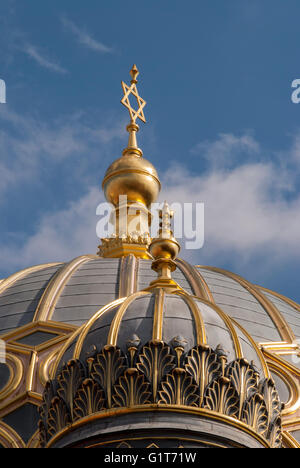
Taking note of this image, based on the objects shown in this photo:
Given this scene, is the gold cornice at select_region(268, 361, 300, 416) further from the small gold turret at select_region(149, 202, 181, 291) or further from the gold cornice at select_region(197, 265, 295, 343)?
the small gold turret at select_region(149, 202, 181, 291)

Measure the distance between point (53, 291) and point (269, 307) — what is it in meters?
4.75

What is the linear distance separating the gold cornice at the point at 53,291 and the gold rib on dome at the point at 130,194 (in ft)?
11.7

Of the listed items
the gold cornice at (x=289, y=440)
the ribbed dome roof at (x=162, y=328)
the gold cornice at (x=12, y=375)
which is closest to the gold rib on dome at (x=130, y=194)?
the gold cornice at (x=12, y=375)

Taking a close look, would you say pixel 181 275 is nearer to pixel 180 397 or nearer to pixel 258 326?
pixel 258 326

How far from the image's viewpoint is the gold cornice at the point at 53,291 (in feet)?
86.0

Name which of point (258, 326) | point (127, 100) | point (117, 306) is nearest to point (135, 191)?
point (127, 100)

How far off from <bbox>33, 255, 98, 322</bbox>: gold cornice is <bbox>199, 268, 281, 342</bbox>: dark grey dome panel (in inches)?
119

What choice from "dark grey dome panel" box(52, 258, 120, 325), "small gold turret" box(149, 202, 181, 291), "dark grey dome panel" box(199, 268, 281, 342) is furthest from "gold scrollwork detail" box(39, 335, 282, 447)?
"dark grey dome panel" box(199, 268, 281, 342)

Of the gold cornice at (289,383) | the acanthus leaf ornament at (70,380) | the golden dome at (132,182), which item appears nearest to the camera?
the acanthus leaf ornament at (70,380)

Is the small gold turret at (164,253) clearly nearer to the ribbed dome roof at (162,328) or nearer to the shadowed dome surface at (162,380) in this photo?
A: the shadowed dome surface at (162,380)

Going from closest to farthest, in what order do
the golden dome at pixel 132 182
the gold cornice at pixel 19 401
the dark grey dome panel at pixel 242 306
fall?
→ the gold cornice at pixel 19 401
the dark grey dome panel at pixel 242 306
the golden dome at pixel 132 182

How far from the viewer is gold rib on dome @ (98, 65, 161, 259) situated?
110 ft

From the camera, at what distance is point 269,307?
2802 cm

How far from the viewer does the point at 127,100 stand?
3806cm
